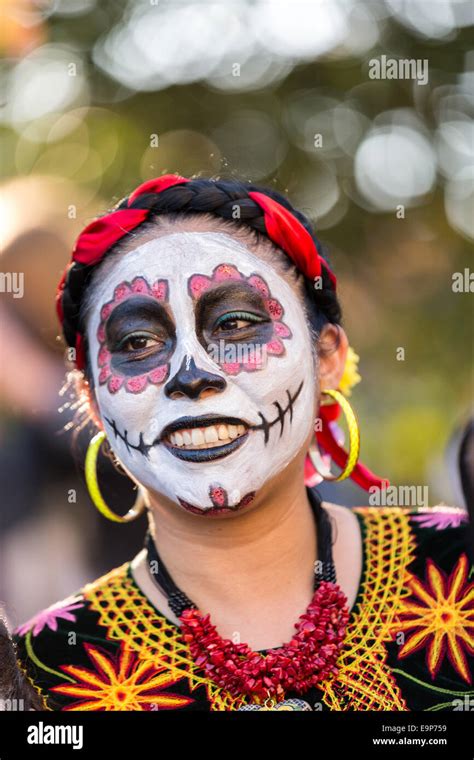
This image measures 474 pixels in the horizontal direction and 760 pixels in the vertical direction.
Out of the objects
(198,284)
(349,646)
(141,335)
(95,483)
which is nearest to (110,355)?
(141,335)

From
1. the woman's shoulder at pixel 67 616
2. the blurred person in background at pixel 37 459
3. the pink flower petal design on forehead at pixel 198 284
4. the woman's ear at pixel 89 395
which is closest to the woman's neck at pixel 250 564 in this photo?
the woman's shoulder at pixel 67 616

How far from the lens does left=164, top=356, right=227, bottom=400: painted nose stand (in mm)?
2979

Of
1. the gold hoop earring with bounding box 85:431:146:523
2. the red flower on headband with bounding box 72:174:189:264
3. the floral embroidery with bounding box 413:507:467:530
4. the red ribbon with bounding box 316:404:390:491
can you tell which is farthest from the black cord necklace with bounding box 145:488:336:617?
the red flower on headband with bounding box 72:174:189:264

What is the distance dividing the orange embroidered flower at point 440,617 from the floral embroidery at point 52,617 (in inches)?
39.1

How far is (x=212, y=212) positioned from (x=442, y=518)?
1.24 meters

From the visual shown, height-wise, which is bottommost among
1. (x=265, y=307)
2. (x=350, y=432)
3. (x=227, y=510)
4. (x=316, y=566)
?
(x=316, y=566)

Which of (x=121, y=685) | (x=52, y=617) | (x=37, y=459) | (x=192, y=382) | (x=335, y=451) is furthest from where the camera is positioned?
(x=37, y=459)

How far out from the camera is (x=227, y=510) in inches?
118

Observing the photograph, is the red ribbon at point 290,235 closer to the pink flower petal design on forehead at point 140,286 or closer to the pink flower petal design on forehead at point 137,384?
the pink flower petal design on forehead at point 140,286

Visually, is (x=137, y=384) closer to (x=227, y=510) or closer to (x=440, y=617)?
(x=227, y=510)

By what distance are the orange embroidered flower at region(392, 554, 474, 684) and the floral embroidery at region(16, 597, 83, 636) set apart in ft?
3.26

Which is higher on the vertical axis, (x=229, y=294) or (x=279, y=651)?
(x=229, y=294)

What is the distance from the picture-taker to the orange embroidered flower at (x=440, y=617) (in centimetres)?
312

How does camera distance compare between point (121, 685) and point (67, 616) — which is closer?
point (121, 685)
